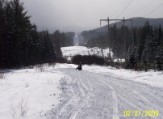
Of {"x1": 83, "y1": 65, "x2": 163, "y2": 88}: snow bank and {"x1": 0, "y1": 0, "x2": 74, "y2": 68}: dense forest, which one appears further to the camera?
{"x1": 0, "y1": 0, "x2": 74, "y2": 68}: dense forest

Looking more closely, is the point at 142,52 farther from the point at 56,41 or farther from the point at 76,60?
the point at 56,41

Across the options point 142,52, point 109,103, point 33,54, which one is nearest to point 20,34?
point 33,54

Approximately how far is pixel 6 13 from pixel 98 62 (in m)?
22.3

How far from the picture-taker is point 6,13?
52688 millimetres
